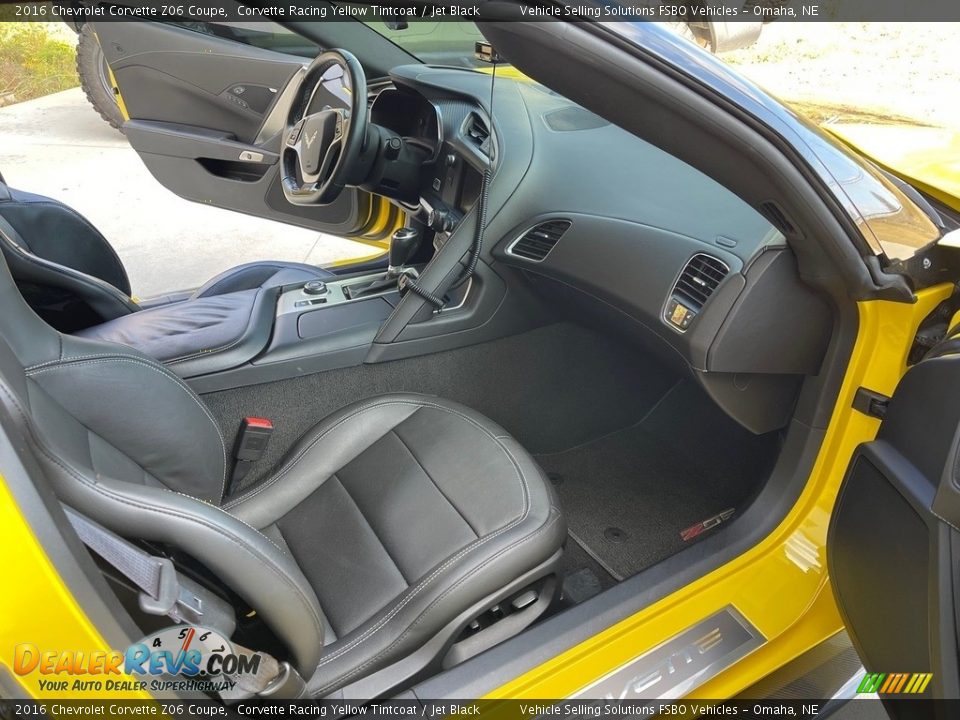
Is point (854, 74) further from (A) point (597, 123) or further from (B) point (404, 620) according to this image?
(B) point (404, 620)

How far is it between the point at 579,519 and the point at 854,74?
2212 millimetres

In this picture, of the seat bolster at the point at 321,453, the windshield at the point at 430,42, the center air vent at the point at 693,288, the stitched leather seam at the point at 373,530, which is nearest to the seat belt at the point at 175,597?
the stitched leather seam at the point at 373,530

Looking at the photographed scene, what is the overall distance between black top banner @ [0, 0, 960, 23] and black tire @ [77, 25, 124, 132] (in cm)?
102

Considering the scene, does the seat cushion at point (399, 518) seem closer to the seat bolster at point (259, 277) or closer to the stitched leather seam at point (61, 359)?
the stitched leather seam at point (61, 359)

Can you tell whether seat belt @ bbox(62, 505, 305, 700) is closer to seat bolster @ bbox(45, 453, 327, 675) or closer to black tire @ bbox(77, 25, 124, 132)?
seat bolster @ bbox(45, 453, 327, 675)

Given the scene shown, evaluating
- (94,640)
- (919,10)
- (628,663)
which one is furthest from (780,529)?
(919,10)

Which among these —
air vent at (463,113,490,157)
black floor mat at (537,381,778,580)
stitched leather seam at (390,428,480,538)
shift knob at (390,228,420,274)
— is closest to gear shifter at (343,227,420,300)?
shift knob at (390,228,420,274)

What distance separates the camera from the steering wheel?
156 cm

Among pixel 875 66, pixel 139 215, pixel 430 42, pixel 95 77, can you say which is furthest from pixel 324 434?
pixel 95 77

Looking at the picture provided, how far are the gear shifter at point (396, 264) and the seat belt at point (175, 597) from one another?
103cm

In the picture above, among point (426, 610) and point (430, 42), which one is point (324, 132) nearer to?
point (430, 42)

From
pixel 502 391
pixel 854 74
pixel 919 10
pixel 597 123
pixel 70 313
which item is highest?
pixel 919 10

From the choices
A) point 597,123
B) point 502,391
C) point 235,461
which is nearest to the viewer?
point 235,461

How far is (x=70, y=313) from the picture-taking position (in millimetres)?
1486
